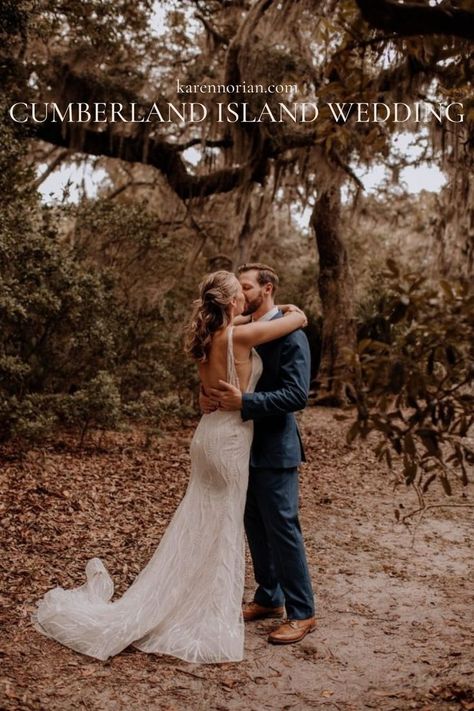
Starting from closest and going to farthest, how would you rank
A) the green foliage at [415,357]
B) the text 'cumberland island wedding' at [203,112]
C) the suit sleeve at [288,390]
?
the green foliage at [415,357]
the suit sleeve at [288,390]
the text 'cumberland island wedding' at [203,112]

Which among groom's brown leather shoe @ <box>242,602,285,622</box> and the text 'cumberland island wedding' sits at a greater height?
the text 'cumberland island wedding'

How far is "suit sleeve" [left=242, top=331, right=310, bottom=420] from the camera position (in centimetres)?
372

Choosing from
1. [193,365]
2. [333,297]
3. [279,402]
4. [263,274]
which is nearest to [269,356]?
[279,402]

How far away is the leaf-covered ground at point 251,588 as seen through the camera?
3211mm

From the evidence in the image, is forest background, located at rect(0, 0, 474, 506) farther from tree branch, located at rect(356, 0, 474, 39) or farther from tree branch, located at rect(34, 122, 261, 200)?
tree branch, located at rect(356, 0, 474, 39)

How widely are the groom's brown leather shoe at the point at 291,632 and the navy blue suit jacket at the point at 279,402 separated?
35.2 inches

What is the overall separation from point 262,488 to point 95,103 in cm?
834

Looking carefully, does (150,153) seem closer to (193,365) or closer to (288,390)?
(193,365)

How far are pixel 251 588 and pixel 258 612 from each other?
518 millimetres

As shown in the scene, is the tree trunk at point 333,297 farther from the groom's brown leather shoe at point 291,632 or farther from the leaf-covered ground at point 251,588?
the groom's brown leather shoe at point 291,632

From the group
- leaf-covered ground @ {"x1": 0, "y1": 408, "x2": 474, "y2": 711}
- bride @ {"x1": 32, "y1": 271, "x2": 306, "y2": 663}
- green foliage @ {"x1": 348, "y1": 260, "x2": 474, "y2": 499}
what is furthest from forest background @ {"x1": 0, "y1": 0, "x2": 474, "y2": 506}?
bride @ {"x1": 32, "y1": 271, "x2": 306, "y2": 663}

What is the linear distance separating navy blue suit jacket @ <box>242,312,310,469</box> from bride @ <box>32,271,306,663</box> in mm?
67

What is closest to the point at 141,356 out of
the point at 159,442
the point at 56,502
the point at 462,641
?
the point at 159,442

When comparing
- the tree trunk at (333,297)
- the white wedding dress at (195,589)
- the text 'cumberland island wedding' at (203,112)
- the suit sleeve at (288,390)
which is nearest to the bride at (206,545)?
the white wedding dress at (195,589)
